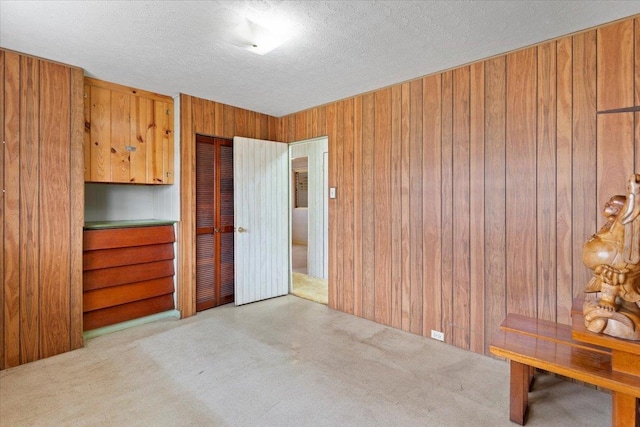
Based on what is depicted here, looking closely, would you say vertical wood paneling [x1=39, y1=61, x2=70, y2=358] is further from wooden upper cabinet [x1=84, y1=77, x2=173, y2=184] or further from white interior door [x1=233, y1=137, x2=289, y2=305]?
white interior door [x1=233, y1=137, x2=289, y2=305]

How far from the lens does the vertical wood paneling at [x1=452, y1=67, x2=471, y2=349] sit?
2.68m

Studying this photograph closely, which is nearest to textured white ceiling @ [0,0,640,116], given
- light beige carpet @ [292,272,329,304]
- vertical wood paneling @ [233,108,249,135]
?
vertical wood paneling @ [233,108,249,135]

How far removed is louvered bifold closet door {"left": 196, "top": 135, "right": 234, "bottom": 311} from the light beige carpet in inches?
38.9

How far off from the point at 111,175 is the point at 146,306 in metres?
1.37

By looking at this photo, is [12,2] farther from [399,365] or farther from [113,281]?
[399,365]

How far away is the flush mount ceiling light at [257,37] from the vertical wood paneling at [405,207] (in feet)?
4.39

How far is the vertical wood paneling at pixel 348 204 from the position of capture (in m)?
3.53

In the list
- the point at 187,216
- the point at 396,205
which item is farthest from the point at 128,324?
the point at 396,205

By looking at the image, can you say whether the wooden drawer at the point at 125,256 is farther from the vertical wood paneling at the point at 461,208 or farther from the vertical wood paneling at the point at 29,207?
the vertical wood paneling at the point at 461,208

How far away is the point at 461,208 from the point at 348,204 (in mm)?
1227

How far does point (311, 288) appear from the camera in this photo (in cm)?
472

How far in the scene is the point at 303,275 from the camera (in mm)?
5613

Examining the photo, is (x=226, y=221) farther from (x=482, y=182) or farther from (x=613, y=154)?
(x=613, y=154)

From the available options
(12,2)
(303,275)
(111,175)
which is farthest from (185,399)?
(303,275)
